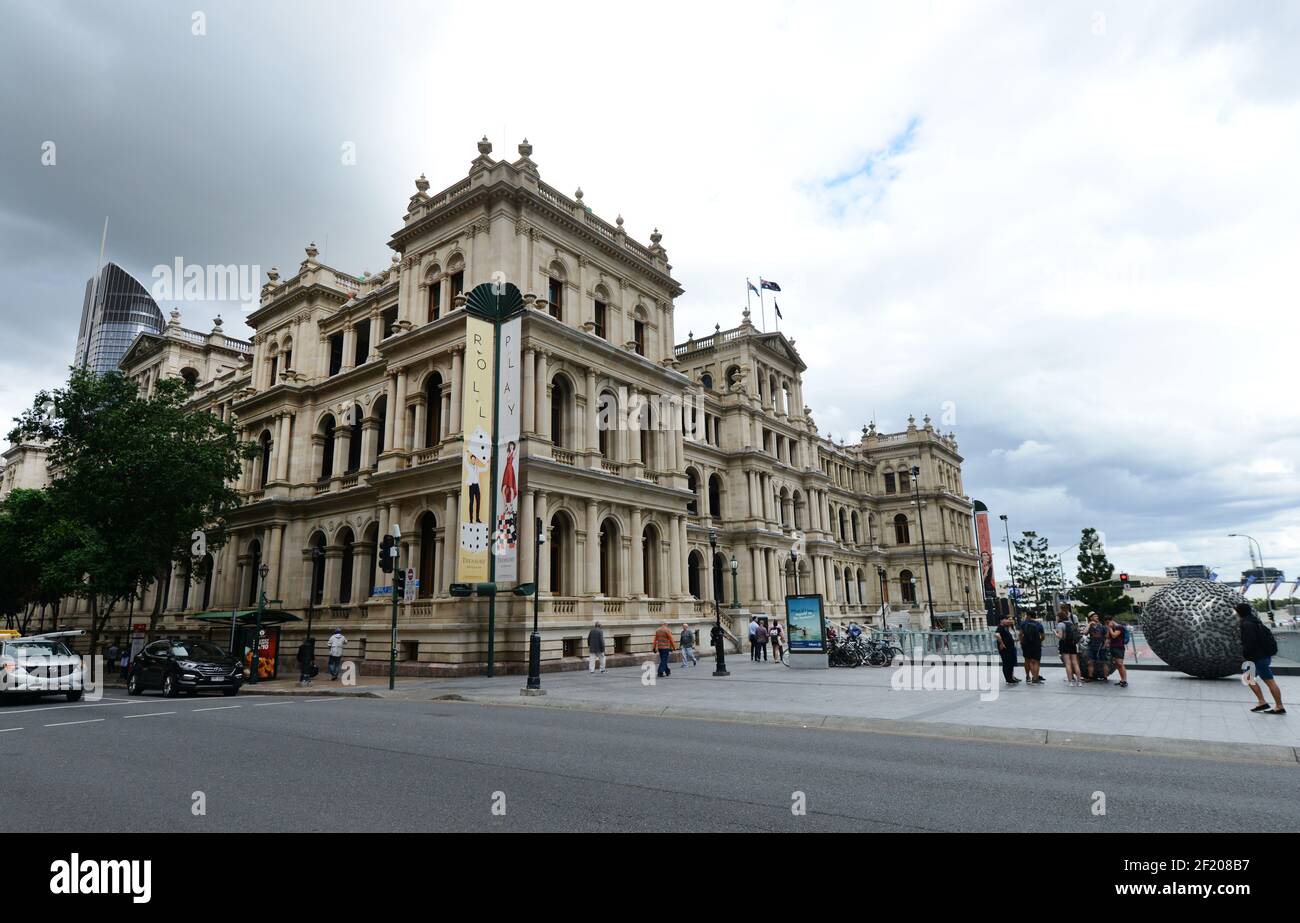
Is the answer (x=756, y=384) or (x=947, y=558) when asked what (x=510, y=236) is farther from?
(x=947, y=558)

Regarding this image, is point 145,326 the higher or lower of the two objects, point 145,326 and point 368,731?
the higher

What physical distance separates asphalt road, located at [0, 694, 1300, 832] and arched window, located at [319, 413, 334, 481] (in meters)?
26.3

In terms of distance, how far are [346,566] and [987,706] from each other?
29.2m

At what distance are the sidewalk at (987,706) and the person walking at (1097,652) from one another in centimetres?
72

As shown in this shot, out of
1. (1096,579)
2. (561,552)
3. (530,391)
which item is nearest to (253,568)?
→ (561,552)

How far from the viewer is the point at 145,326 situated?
111188mm

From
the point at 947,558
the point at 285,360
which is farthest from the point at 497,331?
the point at 947,558

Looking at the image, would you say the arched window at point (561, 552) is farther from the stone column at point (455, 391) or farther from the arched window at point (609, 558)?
the stone column at point (455, 391)

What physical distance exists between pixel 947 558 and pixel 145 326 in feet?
387

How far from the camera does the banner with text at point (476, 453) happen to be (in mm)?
23283

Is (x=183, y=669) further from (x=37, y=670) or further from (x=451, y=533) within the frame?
(x=451, y=533)

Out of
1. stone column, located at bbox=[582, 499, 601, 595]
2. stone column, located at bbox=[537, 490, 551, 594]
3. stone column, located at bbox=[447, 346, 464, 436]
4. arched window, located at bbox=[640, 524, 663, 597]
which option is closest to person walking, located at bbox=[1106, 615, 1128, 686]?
stone column, located at bbox=[582, 499, 601, 595]

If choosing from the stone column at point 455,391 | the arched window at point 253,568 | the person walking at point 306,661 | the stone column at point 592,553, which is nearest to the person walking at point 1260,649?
the stone column at point 592,553

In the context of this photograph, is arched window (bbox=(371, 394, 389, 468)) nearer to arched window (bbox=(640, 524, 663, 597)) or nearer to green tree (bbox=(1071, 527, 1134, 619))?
arched window (bbox=(640, 524, 663, 597))
